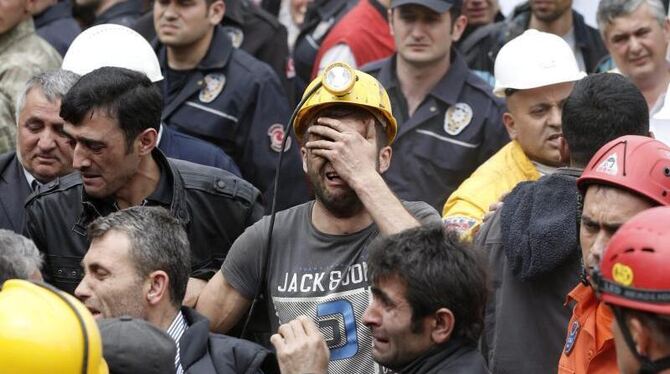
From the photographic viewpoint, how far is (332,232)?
17.2 feet

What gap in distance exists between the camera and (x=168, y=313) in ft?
16.3

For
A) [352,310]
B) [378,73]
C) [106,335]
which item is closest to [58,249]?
[352,310]

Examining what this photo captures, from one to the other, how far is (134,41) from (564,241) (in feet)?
9.59

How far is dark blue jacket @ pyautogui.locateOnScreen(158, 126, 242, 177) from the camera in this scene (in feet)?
22.7

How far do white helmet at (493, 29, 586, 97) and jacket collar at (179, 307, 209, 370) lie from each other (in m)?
2.29

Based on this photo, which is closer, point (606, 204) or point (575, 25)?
point (606, 204)

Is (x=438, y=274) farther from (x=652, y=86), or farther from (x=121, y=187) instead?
(x=652, y=86)

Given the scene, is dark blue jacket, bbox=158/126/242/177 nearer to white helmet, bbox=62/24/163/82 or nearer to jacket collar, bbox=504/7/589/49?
white helmet, bbox=62/24/163/82

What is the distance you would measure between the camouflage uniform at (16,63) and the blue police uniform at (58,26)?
64 centimetres

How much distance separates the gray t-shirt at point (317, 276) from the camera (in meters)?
5.04

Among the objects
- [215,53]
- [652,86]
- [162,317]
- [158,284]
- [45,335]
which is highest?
[215,53]

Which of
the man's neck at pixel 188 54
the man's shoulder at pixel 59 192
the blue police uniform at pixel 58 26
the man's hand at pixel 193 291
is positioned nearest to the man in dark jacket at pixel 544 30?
the man's neck at pixel 188 54

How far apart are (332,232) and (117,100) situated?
4.02ft

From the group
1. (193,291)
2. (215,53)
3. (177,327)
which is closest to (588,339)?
(177,327)
